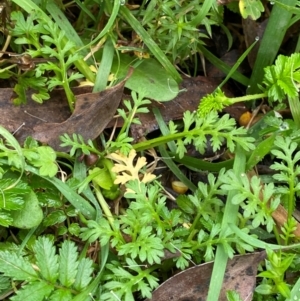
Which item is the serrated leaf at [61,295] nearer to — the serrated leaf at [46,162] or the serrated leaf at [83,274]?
the serrated leaf at [83,274]

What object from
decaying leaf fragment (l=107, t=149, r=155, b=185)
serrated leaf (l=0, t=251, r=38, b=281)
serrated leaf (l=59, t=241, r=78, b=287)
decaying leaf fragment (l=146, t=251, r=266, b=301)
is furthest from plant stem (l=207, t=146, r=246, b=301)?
serrated leaf (l=0, t=251, r=38, b=281)

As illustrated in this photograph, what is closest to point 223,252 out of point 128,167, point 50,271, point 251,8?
point 128,167

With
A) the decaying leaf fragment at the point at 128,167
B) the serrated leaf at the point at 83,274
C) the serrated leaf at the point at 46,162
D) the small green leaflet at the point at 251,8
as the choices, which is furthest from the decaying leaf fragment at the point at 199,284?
the small green leaflet at the point at 251,8

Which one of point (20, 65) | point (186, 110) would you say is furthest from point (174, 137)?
point (20, 65)

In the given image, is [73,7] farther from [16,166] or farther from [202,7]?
[16,166]

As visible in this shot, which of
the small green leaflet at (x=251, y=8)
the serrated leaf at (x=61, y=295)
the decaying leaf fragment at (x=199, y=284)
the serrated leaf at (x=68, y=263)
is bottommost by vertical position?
the decaying leaf fragment at (x=199, y=284)

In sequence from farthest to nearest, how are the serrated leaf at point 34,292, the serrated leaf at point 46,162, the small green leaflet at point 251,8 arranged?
the small green leaflet at point 251,8
the serrated leaf at point 46,162
the serrated leaf at point 34,292
